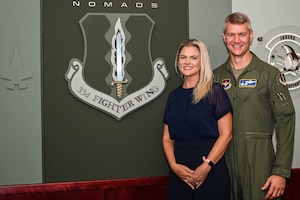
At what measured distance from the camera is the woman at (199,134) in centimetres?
169

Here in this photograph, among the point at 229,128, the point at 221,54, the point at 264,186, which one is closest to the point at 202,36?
the point at 221,54

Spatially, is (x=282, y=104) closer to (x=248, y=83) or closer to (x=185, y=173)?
(x=248, y=83)

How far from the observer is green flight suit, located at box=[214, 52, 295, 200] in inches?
71.1

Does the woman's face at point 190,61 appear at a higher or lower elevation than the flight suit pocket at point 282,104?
higher

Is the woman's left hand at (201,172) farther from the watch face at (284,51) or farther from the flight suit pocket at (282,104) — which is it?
the watch face at (284,51)

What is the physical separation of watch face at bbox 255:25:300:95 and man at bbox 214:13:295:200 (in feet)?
2.07

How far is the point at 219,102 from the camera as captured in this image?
172cm

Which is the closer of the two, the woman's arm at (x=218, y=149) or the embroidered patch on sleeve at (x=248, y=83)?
the woman's arm at (x=218, y=149)

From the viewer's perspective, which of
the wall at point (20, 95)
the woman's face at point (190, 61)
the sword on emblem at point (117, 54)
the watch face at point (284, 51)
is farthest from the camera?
the watch face at point (284, 51)

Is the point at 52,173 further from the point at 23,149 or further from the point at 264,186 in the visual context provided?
the point at 264,186

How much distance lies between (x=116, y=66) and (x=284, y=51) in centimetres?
134

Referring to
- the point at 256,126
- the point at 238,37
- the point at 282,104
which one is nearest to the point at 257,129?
the point at 256,126

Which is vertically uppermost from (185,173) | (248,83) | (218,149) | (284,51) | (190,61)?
(284,51)

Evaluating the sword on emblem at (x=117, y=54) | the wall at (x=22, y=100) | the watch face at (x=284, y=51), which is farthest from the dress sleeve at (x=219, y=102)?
the wall at (x=22, y=100)
